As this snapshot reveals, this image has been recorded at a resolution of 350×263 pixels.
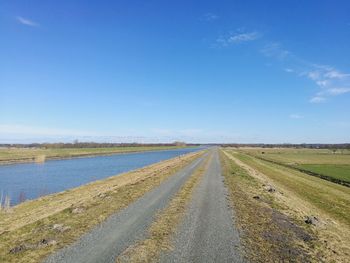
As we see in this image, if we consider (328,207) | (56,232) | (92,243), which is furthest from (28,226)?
(328,207)

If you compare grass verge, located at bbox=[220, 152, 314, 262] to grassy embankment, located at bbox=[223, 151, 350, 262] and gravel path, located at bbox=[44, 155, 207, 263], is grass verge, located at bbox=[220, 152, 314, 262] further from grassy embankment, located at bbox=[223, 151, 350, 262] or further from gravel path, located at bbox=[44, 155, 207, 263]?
gravel path, located at bbox=[44, 155, 207, 263]

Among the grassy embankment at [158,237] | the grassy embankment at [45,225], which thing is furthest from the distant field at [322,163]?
the grassy embankment at [45,225]

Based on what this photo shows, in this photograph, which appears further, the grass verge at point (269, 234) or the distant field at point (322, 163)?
the distant field at point (322, 163)

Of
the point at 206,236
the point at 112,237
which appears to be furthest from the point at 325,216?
the point at 112,237

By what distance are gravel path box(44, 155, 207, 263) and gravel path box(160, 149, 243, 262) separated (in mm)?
1466

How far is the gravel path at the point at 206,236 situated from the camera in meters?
8.88

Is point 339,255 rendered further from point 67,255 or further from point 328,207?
point 328,207

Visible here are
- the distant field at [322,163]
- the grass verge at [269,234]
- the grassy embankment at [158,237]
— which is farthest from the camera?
the distant field at [322,163]

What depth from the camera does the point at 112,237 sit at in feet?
34.6

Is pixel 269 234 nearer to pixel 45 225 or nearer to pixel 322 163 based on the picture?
pixel 45 225

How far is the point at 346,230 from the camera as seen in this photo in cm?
1463

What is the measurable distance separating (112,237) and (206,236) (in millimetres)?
3187

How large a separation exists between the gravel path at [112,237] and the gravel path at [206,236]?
1466 mm

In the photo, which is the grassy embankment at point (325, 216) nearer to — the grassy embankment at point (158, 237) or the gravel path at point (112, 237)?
the grassy embankment at point (158, 237)
